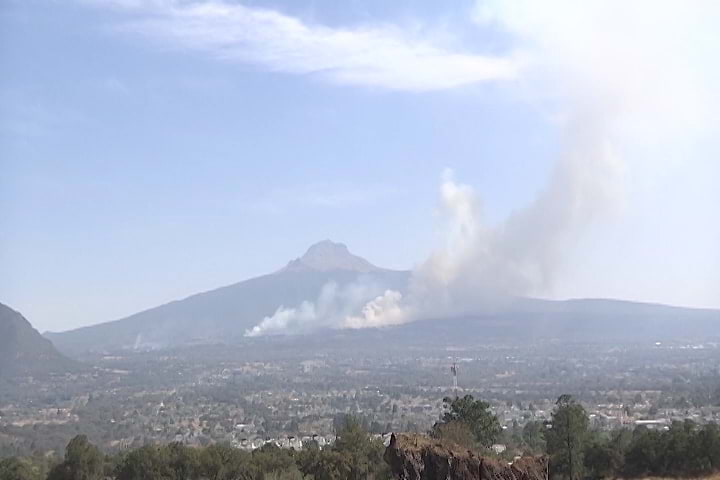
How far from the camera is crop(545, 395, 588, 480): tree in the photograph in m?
36.8

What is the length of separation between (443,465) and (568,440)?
20.2 m

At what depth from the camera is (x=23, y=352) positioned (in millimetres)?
167750

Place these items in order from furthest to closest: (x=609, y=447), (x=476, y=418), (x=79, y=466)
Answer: (x=476, y=418) < (x=609, y=447) < (x=79, y=466)

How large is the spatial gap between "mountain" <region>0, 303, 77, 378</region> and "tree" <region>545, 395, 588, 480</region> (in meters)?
133

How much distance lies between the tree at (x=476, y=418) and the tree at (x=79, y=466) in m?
14.1

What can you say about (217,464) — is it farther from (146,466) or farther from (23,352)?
(23,352)

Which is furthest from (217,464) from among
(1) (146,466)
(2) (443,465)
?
(2) (443,465)

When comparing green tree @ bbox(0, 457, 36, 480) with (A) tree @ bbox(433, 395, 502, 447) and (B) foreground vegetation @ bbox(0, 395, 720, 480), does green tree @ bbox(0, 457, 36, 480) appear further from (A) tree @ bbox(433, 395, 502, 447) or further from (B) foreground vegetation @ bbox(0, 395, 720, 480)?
(A) tree @ bbox(433, 395, 502, 447)

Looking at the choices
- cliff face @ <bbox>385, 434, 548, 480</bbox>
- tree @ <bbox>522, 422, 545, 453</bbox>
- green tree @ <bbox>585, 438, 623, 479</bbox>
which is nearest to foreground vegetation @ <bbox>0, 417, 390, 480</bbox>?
green tree @ <bbox>585, 438, 623, 479</bbox>

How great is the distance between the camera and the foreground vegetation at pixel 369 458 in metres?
33.7

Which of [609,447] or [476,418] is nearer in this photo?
[609,447]

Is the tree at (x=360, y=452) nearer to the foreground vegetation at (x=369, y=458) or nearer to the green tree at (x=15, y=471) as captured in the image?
the foreground vegetation at (x=369, y=458)

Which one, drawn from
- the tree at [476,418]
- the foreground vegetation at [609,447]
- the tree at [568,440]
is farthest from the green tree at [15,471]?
the tree at [568,440]

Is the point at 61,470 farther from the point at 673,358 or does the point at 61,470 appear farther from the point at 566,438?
the point at 673,358
